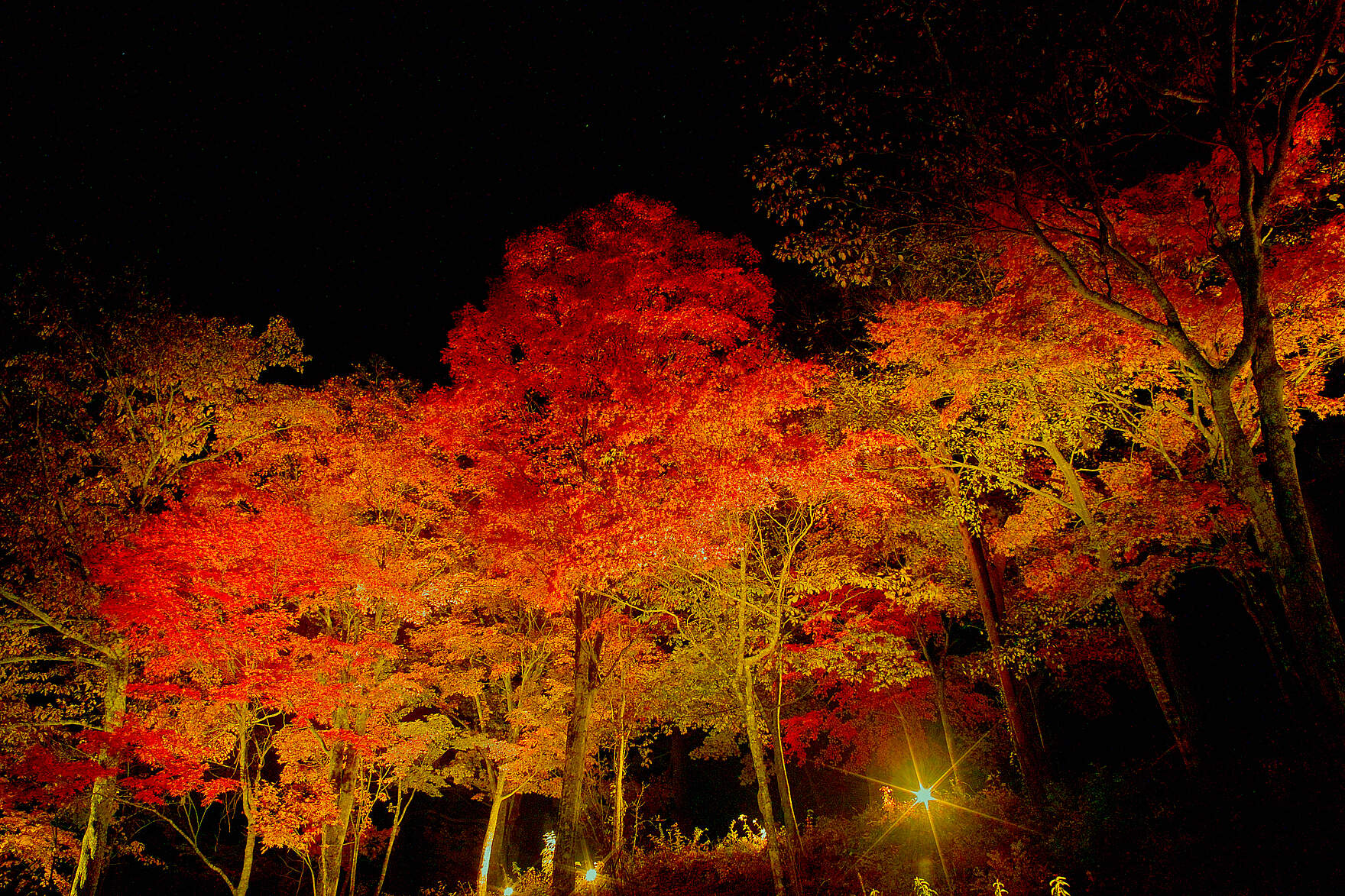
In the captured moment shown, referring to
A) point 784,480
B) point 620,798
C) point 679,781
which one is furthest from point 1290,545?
point 679,781

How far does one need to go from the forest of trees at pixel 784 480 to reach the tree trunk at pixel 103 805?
0.07m

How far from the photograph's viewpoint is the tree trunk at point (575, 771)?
9.99 meters

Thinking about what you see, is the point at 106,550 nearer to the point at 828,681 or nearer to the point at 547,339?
the point at 547,339

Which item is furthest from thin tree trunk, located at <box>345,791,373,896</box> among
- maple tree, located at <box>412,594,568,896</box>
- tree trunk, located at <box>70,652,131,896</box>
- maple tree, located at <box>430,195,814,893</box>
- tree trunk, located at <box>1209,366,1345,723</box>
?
tree trunk, located at <box>1209,366,1345,723</box>

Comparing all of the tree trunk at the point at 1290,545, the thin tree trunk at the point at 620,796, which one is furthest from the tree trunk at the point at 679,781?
the tree trunk at the point at 1290,545

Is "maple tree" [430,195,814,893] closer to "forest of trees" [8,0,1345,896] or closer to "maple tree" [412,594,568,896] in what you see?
"forest of trees" [8,0,1345,896]

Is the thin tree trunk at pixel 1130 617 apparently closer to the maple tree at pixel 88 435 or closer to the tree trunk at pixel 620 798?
the tree trunk at pixel 620 798

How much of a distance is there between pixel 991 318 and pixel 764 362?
3684 mm

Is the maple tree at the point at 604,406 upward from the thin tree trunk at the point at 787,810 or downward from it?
upward

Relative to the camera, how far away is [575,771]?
10.6 metres

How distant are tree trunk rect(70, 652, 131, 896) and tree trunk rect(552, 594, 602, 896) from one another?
6.46 meters

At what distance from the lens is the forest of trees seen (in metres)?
7.30

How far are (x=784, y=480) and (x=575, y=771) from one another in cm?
584

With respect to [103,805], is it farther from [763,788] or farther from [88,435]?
[763,788]
